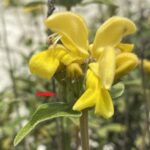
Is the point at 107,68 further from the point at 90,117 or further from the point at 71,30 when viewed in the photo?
the point at 90,117

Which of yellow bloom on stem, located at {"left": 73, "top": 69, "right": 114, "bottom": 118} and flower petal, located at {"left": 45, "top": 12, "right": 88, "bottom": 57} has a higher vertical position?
flower petal, located at {"left": 45, "top": 12, "right": 88, "bottom": 57}

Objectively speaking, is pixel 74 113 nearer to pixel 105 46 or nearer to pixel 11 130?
pixel 105 46

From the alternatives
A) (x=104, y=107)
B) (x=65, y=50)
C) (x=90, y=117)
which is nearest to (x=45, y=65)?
(x=65, y=50)

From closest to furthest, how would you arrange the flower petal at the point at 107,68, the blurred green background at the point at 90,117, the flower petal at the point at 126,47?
the flower petal at the point at 107,68 → the flower petal at the point at 126,47 → the blurred green background at the point at 90,117

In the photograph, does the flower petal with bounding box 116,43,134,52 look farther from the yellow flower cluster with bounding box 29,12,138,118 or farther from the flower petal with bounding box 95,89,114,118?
A: the flower petal with bounding box 95,89,114,118

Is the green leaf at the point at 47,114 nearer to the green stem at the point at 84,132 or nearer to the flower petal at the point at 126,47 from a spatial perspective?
the green stem at the point at 84,132

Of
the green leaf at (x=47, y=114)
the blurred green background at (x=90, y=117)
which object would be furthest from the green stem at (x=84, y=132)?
the blurred green background at (x=90, y=117)

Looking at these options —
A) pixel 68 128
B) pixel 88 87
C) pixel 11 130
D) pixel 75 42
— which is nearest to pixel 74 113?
pixel 88 87

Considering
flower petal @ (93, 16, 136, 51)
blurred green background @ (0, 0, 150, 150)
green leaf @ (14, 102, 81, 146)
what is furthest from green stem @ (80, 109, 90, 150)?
blurred green background @ (0, 0, 150, 150)

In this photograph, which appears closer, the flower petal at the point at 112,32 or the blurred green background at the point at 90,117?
the flower petal at the point at 112,32
